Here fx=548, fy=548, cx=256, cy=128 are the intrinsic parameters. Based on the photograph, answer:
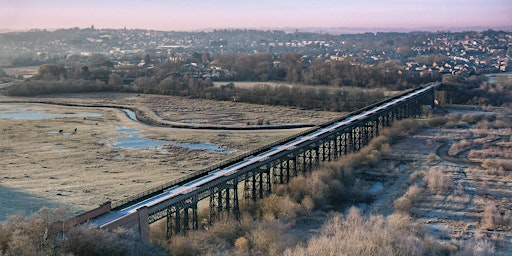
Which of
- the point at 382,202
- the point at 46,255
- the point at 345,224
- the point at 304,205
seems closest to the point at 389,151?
the point at 382,202

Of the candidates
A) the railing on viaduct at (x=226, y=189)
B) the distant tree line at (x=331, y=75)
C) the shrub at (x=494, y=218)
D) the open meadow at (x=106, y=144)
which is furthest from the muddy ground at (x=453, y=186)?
the distant tree line at (x=331, y=75)

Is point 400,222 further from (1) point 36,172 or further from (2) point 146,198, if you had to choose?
(1) point 36,172

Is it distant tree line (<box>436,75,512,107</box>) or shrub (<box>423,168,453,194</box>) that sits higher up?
distant tree line (<box>436,75,512,107</box>)

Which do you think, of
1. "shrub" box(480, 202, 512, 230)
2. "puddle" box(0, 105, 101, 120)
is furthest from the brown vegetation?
"puddle" box(0, 105, 101, 120)

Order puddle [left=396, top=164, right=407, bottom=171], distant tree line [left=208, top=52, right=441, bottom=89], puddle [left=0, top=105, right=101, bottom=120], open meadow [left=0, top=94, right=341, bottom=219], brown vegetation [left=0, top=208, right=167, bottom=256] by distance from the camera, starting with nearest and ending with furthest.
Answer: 1. brown vegetation [left=0, top=208, right=167, bottom=256]
2. open meadow [left=0, top=94, right=341, bottom=219]
3. puddle [left=396, top=164, right=407, bottom=171]
4. puddle [left=0, top=105, right=101, bottom=120]
5. distant tree line [left=208, top=52, right=441, bottom=89]

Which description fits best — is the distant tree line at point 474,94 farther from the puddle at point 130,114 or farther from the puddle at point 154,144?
the puddle at point 130,114

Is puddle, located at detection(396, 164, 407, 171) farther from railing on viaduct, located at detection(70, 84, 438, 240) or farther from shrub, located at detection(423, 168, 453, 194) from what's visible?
railing on viaduct, located at detection(70, 84, 438, 240)

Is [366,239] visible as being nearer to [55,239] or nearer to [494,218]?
[494,218]

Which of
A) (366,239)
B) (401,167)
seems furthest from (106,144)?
(366,239)

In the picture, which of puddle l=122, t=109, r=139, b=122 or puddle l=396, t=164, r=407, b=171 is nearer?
puddle l=396, t=164, r=407, b=171
